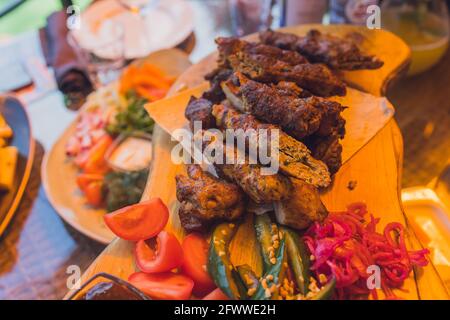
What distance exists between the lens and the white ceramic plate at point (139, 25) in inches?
170

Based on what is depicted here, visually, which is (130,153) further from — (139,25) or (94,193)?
(139,25)

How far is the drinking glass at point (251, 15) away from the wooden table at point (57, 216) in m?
0.52

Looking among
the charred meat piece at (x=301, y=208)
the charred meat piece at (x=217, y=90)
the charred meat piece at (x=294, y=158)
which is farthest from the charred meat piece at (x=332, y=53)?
the charred meat piece at (x=301, y=208)

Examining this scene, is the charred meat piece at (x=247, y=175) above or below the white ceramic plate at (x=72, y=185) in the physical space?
above

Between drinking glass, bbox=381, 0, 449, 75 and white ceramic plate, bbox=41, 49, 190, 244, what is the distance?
1.91m

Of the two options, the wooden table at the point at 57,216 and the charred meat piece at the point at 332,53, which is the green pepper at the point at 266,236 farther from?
the wooden table at the point at 57,216

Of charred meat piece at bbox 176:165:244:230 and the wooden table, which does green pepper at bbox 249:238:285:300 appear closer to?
charred meat piece at bbox 176:165:244:230

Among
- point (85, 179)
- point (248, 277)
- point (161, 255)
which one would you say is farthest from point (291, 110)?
point (85, 179)

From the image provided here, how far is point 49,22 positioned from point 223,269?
11.6ft

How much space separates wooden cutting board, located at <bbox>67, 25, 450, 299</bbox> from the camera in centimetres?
211

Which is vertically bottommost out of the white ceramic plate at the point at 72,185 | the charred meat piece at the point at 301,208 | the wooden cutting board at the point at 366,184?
the white ceramic plate at the point at 72,185

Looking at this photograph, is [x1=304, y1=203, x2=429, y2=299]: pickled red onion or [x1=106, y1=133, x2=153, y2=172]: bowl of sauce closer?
[x1=304, y1=203, x2=429, y2=299]: pickled red onion

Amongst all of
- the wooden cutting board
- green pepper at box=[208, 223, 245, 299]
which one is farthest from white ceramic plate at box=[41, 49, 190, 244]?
green pepper at box=[208, 223, 245, 299]
